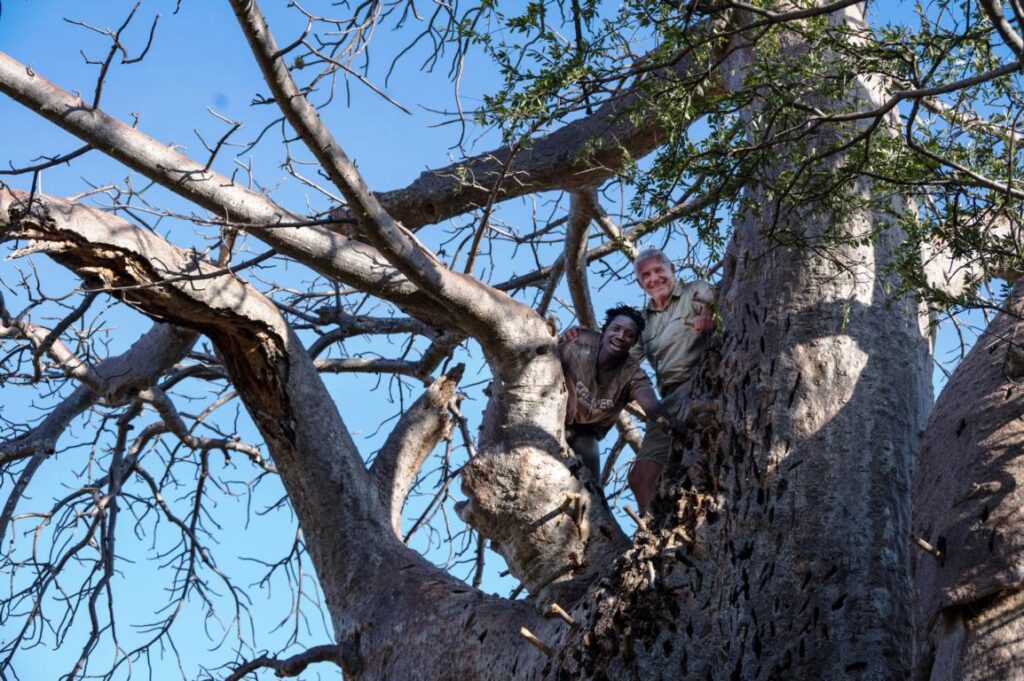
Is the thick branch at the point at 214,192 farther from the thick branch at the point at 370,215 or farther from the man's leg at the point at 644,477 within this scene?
the man's leg at the point at 644,477

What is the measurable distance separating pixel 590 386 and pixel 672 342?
1.45 feet

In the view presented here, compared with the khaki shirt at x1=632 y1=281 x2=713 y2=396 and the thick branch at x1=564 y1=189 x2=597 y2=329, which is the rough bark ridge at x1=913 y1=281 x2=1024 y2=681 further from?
the thick branch at x1=564 y1=189 x2=597 y2=329

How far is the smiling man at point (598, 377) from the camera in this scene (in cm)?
488

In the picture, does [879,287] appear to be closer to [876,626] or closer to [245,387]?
[876,626]

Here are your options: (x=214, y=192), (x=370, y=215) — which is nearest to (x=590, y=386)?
(x=370, y=215)

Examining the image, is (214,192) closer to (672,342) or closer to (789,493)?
(672,342)

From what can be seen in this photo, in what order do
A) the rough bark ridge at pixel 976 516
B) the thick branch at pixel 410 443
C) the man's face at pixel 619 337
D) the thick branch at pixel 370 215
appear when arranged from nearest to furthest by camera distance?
the rough bark ridge at pixel 976 516
the thick branch at pixel 370 215
the man's face at pixel 619 337
the thick branch at pixel 410 443

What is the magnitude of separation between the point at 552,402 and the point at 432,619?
3.34 feet

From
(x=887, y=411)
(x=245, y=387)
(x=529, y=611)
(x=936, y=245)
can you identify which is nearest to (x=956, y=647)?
(x=887, y=411)

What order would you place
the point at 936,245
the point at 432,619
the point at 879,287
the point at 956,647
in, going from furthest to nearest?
the point at 432,619 < the point at 879,287 < the point at 936,245 < the point at 956,647

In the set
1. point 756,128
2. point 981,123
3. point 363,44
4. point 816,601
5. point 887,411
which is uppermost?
point 363,44

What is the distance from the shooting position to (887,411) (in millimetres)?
3572

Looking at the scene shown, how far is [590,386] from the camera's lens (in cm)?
492

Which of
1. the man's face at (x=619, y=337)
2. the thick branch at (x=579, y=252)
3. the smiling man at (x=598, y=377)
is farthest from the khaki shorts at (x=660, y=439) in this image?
the thick branch at (x=579, y=252)
